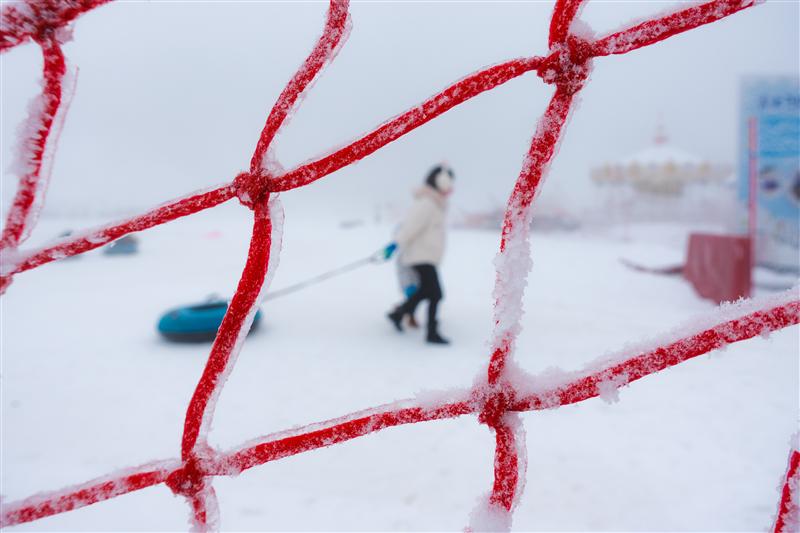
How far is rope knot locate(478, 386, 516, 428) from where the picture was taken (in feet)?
2.31

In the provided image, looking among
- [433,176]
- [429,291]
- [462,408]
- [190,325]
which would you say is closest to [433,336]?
[429,291]

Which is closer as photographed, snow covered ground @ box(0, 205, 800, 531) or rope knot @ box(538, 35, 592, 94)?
rope knot @ box(538, 35, 592, 94)

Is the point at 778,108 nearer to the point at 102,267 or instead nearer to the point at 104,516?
the point at 104,516

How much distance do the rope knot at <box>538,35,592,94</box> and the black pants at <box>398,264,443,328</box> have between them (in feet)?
7.62

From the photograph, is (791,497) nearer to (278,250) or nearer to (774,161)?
(278,250)

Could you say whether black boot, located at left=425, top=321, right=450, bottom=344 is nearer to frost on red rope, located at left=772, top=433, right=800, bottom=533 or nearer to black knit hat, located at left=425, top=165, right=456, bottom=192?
black knit hat, located at left=425, top=165, right=456, bottom=192

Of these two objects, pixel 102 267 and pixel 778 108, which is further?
pixel 102 267

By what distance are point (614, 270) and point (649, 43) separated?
5627 millimetres

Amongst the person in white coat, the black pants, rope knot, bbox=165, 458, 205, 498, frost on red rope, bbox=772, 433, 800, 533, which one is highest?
the person in white coat

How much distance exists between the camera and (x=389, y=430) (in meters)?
1.80

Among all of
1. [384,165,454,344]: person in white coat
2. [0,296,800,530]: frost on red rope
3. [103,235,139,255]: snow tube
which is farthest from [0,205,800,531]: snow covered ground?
[103,235,139,255]: snow tube

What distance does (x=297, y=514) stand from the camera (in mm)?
1336

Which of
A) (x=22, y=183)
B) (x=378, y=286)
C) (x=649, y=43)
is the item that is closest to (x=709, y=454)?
(x=649, y=43)

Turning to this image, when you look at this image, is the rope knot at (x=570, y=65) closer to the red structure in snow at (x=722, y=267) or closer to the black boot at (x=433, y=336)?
the black boot at (x=433, y=336)
